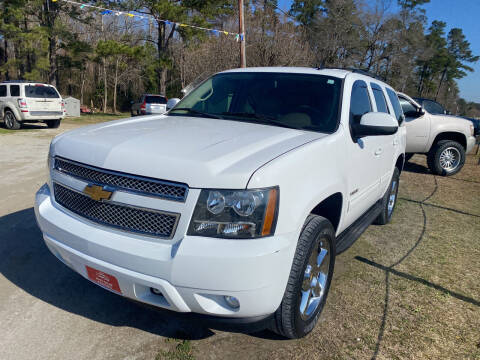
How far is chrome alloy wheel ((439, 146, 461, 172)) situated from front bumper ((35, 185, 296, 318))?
836 cm

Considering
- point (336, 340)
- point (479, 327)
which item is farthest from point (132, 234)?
point (479, 327)

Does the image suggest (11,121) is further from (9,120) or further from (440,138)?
(440,138)

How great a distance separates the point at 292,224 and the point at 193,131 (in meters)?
1.06

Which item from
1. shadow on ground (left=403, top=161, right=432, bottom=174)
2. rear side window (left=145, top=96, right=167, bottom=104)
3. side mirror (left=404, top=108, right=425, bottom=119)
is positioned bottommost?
shadow on ground (left=403, top=161, right=432, bottom=174)

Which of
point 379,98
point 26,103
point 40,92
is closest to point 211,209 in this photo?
point 379,98

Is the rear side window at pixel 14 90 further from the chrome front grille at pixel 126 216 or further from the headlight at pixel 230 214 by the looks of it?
the headlight at pixel 230 214

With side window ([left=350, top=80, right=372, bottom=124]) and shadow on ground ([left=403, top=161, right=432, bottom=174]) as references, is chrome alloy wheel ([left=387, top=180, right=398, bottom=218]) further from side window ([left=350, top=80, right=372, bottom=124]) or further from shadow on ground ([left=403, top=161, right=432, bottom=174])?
shadow on ground ([left=403, top=161, right=432, bottom=174])

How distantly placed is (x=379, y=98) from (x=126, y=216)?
327 centimetres

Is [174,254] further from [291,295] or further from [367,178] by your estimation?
[367,178]

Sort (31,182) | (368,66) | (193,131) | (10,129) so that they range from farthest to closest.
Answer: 1. (368,66)
2. (10,129)
3. (31,182)
4. (193,131)

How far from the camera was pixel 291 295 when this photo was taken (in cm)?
217

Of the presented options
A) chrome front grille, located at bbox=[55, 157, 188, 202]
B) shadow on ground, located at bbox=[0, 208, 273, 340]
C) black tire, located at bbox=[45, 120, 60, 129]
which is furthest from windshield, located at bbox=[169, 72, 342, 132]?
black tire, located at bbox=[45, 120, 60, 129]

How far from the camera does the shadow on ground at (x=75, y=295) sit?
2605 millimetres

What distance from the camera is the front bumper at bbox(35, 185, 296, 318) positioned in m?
1.87
